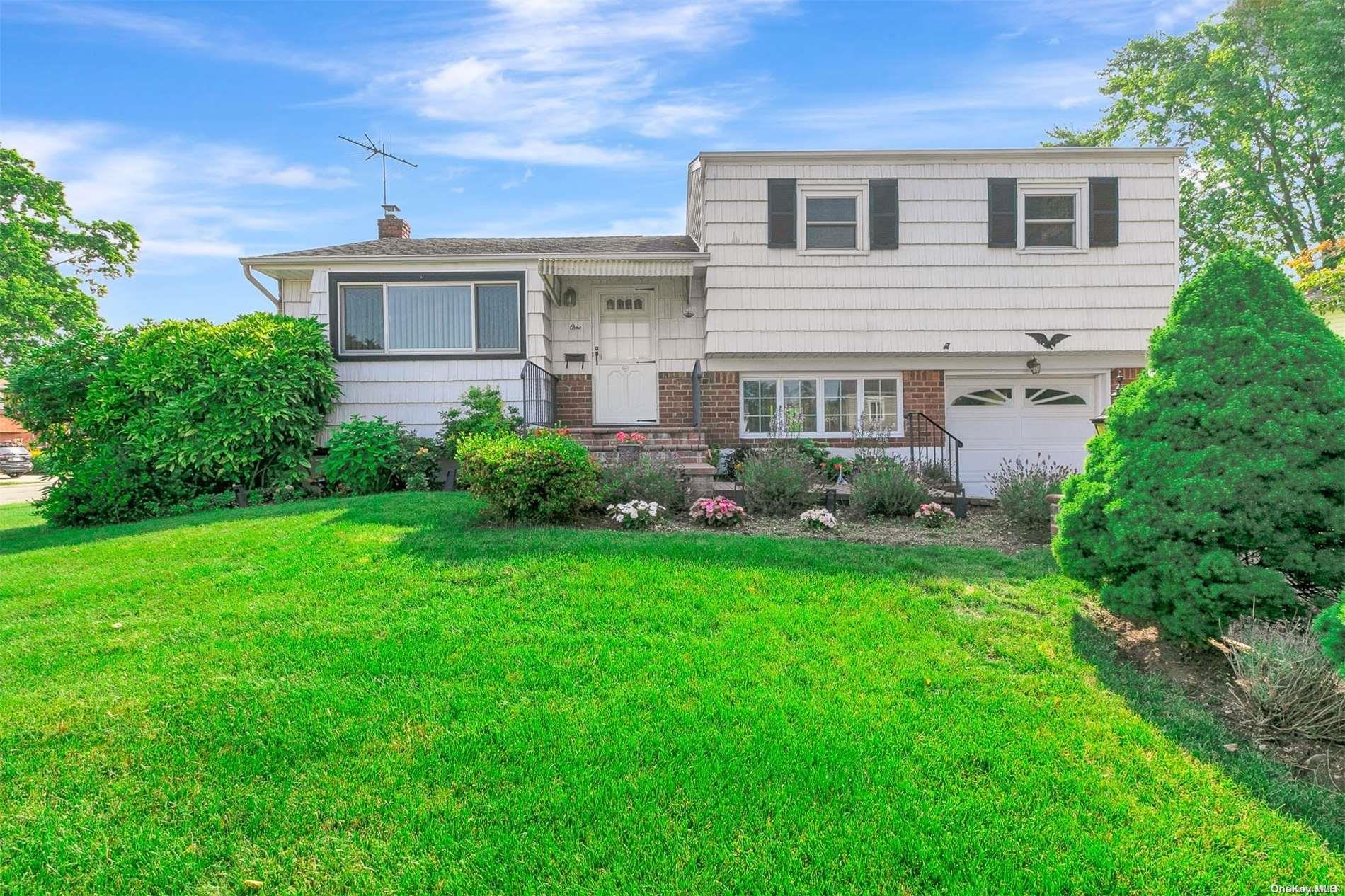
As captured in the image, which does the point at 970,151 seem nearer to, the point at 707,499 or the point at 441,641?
the point at 707,499

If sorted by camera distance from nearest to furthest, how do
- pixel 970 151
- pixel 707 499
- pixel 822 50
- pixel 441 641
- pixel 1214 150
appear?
pixel 441 641
pixel 707 499
pixel 822 50
pixel 970 151
pixel 1214 150

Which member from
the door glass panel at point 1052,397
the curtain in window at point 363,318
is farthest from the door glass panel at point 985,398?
the curtain in window at point 363,318

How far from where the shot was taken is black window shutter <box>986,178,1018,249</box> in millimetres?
10336

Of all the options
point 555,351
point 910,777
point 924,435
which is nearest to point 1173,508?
point 910,777

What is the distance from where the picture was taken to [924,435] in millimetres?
10859

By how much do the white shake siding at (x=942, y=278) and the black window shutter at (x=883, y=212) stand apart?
0.13 meters

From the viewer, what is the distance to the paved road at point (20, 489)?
15.5 meters

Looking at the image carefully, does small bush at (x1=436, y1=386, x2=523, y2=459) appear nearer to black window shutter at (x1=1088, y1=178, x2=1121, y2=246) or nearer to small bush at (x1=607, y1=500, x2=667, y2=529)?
small bush at (x1=607, y1=500, x2=667, y2=529)

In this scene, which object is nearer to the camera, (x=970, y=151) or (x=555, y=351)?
(x=970, y=151)

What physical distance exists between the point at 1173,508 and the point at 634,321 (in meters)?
8.91

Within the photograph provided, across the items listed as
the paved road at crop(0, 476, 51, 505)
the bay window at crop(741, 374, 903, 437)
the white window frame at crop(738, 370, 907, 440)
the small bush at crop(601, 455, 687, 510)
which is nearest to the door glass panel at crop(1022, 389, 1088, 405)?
the white window frame at crop(738, 370, 907, 440)

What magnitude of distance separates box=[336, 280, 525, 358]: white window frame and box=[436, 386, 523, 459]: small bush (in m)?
0.66

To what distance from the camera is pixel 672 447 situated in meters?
9.38

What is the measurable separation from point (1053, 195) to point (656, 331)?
6.80m
